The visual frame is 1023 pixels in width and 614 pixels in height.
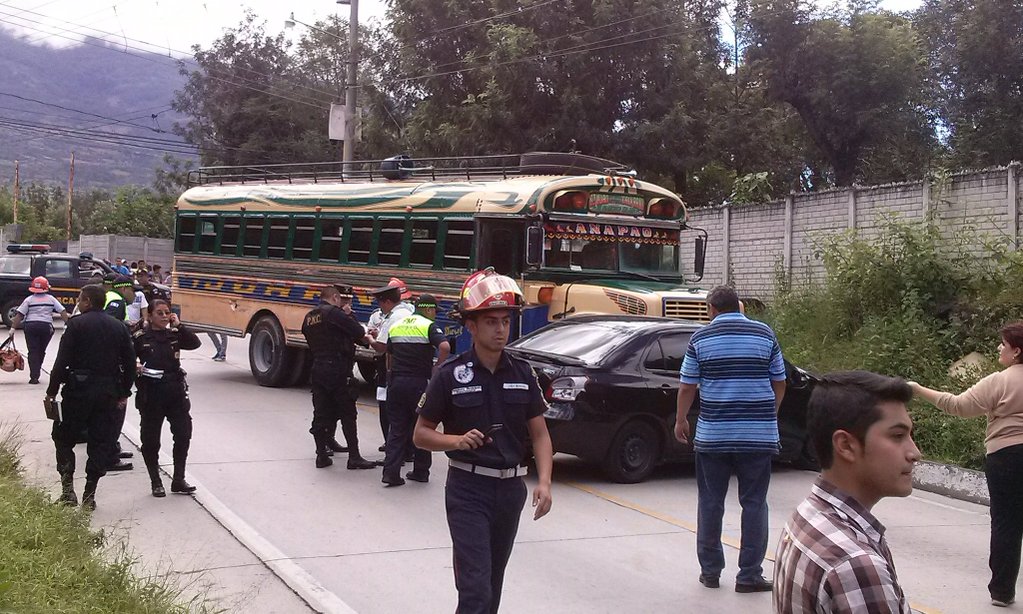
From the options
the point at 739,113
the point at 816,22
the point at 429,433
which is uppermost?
the point at 816,22

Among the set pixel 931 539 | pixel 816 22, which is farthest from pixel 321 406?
pixel 816 22

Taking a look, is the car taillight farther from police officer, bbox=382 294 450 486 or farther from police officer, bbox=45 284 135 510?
police officer, bbox=45 284 135 510

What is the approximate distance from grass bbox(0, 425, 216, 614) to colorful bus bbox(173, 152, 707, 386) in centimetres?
733

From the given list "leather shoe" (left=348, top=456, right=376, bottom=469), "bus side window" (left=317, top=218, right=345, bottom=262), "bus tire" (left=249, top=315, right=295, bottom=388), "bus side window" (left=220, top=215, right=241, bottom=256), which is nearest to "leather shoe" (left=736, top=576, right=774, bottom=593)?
"leather shoe" (left=348, top=456, right=376, bottom=469)

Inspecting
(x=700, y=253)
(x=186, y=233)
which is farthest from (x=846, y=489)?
(x=186, y=233)

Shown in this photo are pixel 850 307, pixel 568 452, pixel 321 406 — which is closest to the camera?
pixel 568 452

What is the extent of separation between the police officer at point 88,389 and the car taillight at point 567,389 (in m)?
3.70

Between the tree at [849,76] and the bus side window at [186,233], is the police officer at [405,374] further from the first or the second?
the tree at [849,76]

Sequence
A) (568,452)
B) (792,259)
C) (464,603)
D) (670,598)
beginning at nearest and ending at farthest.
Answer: (464,603)
(670,598)
(568,452)
(792,259)

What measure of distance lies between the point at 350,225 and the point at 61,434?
25.8ft

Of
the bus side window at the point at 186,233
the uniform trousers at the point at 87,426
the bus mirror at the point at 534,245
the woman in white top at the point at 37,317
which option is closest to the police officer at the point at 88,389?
the uniform trousers at the point at 87,426

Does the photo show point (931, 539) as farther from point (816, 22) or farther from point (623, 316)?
point (816, 22)

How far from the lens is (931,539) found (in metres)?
8.88

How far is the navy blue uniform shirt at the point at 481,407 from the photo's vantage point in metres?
5.14
